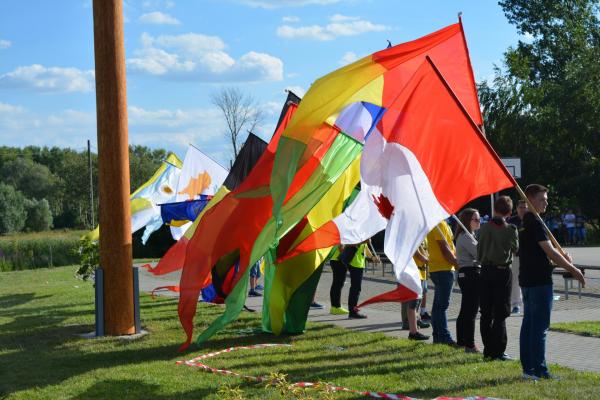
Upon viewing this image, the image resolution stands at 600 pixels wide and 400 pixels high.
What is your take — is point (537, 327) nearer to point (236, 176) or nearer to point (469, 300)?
point (469, 300)

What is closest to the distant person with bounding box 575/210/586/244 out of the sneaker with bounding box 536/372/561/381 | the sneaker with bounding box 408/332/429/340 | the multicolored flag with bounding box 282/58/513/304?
the sneaker with bounding box 408/332/429/340

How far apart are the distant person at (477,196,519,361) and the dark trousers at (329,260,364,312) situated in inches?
176

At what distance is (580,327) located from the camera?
37.0 feet

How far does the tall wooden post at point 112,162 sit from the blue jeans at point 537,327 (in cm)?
612

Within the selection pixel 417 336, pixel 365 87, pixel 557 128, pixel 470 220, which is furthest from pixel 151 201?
pixel 557 128

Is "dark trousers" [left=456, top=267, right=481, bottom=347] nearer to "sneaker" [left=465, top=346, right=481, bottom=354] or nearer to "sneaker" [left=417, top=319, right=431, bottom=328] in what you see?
"sneaker" [left=465, top=346, right=481, bottom=354]

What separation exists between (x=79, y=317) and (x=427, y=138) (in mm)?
8714

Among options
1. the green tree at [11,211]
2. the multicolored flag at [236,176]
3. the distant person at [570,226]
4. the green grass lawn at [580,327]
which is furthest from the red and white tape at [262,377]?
the green tree at [11,211]

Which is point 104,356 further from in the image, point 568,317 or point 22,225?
point 22,225

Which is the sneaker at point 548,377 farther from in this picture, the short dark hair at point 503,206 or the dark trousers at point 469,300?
the dark trousers at point 469,300

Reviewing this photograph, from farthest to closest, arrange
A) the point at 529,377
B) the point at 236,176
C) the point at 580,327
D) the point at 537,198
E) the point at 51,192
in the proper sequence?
the point at 51,192
the point at 236,176
the point at 580,327
the point at 537,198
the point at 529,377

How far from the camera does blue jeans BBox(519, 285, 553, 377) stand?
7.80m

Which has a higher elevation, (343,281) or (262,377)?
(343,281)

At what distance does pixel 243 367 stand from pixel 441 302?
2.60 meters
